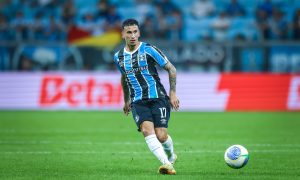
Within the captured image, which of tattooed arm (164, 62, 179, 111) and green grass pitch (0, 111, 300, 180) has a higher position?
tattooed arm (164, 62, 179, 111)

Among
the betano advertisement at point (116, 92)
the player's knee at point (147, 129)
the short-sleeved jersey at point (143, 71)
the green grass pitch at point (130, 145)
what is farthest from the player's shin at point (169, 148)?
the betano advertisement at point (116, 92)

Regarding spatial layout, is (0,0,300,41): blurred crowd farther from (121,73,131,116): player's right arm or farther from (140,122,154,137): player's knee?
(140,122,154,137): player's knee

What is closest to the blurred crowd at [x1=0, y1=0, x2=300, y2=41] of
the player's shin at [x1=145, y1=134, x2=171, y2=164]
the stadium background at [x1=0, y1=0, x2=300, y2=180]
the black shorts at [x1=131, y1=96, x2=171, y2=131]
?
the stadium background at [x1=0, y1=0, x2=300, y2=180]

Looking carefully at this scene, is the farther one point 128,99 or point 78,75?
→ point 78,75

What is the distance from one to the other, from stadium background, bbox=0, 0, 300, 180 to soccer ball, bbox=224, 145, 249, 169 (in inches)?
56.2

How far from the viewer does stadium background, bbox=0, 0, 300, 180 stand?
13.2m

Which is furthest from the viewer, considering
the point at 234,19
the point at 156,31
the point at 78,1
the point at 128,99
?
the point at 78,1

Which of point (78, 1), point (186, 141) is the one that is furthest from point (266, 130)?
point (78, 1)

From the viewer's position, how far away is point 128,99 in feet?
33.4

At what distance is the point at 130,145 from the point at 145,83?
3796 mm

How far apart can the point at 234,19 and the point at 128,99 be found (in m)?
16.3

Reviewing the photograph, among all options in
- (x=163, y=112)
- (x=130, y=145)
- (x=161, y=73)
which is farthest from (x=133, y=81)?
(x=161, y=73)

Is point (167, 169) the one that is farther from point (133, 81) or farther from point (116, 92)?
point (116, 92)

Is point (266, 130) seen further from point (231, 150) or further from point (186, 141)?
point (231, 150)
